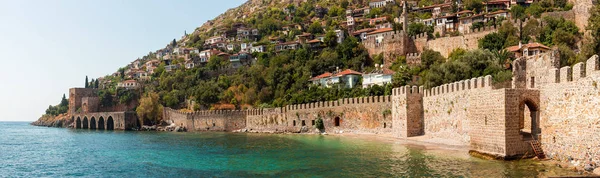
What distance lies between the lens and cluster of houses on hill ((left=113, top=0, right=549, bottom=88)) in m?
53.6

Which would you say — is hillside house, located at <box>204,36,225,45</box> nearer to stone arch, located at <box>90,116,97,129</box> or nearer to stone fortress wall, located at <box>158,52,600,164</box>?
stone arch, located at <box>90,116,97,129</box>

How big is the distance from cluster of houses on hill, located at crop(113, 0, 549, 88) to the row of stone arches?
13.1 metres

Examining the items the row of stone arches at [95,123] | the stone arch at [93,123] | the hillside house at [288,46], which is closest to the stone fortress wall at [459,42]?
the hillside house at [288,46]

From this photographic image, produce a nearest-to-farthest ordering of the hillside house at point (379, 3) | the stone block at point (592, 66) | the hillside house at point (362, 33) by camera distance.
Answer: the stone block at point (592, 66)
the hillside house at point (362, 33)
the hillside house at point (379, 3)

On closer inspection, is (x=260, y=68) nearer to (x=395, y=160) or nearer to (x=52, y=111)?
(x=395, y=160)

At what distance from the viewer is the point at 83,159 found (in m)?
26.8

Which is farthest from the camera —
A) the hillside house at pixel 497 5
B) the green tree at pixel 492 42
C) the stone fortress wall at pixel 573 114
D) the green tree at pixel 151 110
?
the hillside house at pixel 497 5

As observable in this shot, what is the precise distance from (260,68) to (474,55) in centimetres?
3215

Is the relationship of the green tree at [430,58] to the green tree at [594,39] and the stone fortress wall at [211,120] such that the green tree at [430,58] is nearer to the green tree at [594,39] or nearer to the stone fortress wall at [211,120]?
the green tree at [594,39]

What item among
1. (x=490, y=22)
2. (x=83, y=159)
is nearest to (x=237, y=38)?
(x=490, y=22)

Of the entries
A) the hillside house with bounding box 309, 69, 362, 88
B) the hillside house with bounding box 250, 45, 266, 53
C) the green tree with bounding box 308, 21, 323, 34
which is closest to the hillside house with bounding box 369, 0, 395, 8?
the green tree with bounding box 308, 21, 323, 34

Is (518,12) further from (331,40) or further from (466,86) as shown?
(466,86)

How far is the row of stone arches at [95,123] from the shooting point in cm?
7112

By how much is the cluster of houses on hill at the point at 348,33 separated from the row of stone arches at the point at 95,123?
43.1 feet
